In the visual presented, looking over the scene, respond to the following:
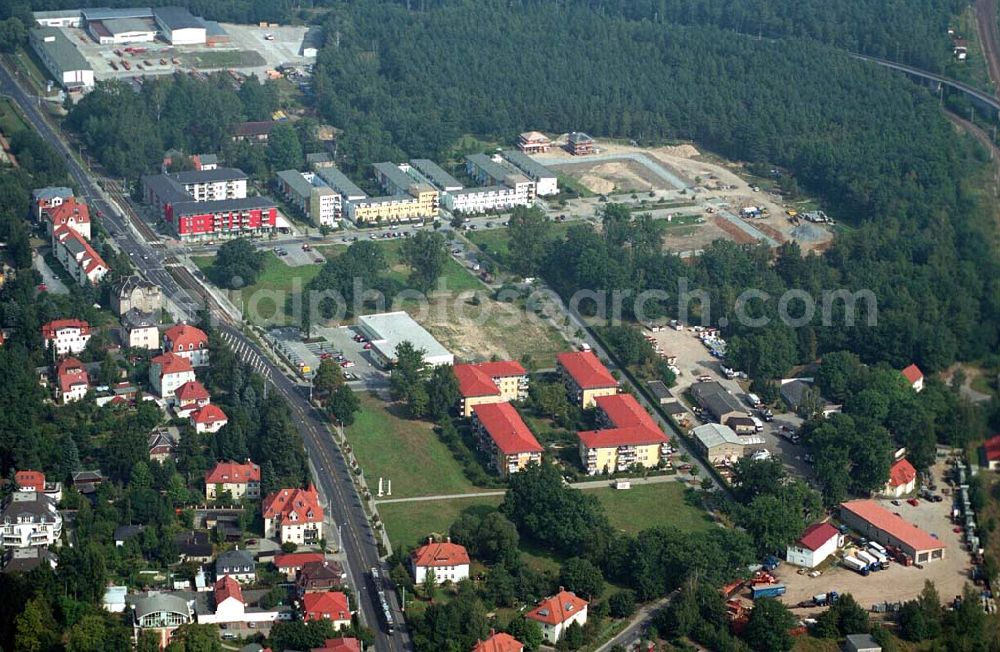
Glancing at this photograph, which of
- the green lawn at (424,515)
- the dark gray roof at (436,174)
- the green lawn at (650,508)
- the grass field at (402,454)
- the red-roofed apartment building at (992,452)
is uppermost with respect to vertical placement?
the red-roofed apartment building at (992,452)

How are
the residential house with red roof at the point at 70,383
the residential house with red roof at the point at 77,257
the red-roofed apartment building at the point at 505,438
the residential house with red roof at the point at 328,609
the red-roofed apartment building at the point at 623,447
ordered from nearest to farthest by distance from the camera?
the residential house with red roof at the point at 328,609 < the red-roofed apartment building at the point at 505,438 < the red-roofed apartment building at the point at 623,447 < the residential house with red roof at the point at 70,383 < the residential house with red roof at the point at 77,257

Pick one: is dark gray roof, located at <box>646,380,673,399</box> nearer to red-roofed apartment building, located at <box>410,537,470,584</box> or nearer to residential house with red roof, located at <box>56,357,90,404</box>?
red-roofed apartment building, located at <box>410,537,470,584</box>

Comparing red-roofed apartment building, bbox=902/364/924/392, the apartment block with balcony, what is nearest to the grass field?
the apartment block with balcony

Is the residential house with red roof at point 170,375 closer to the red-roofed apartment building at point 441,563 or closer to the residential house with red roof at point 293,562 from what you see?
the residential house with red roof at point 293,562

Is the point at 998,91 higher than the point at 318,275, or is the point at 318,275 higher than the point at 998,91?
the point at 998,91

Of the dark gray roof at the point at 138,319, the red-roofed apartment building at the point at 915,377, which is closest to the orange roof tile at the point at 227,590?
the dark gray roof at the point at 138,319

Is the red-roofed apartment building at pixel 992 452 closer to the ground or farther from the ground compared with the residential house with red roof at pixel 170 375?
farther from the ground

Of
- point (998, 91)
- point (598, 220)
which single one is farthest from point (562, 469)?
point (998, 91)

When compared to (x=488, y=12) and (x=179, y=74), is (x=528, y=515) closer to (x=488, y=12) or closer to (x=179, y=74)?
(x=179, y=74)
